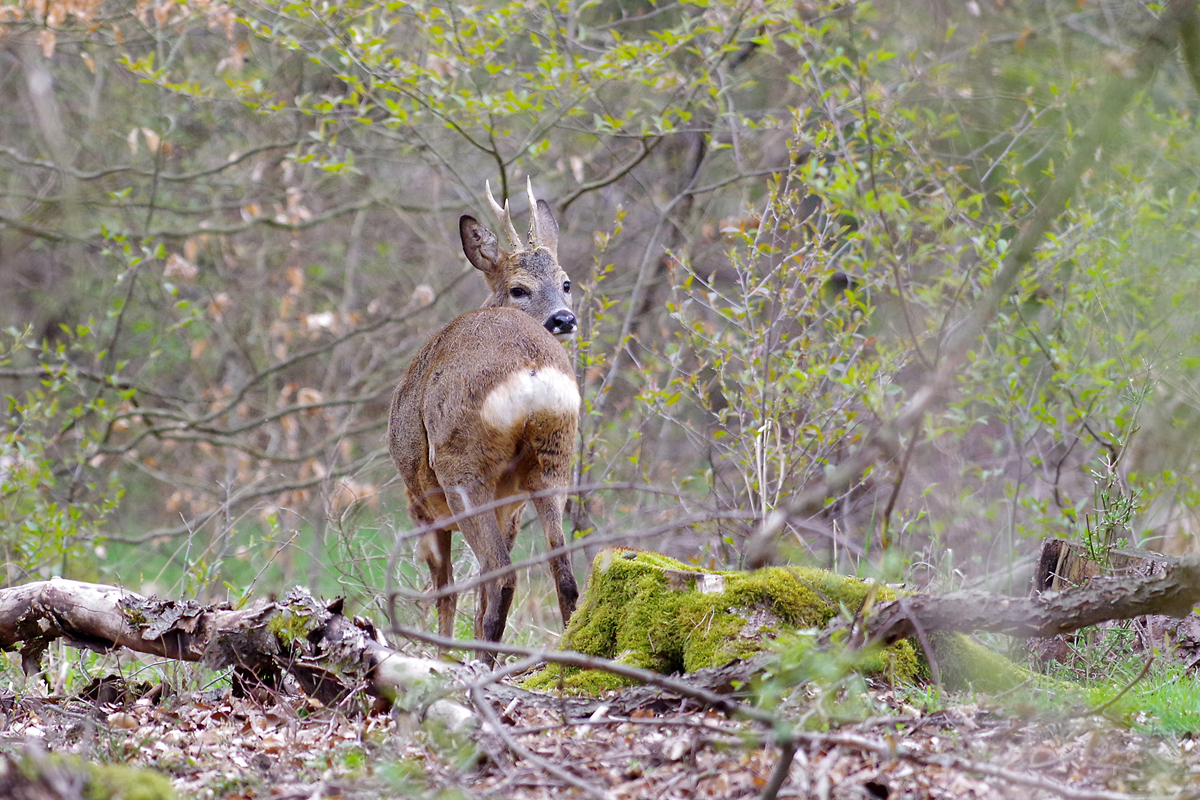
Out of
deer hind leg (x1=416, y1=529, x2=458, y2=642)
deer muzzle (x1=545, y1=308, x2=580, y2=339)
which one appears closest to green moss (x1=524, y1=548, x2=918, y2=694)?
deer hind leg (x1=416, y1=529, x2=458, y2=642)

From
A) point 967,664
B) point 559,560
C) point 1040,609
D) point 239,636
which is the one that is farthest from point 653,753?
point 559,560

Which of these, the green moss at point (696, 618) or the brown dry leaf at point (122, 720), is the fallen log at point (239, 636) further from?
the green moss at point (696, 618)

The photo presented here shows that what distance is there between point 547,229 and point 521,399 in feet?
8.96

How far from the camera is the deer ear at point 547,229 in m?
7.74

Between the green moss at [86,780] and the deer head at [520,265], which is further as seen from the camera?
the deer head at [520,265]

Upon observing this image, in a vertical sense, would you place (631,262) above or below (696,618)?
above

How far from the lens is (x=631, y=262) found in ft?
41.4

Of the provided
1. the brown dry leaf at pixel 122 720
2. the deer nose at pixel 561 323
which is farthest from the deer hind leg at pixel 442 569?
the brown dry leaf at pixel 122 720

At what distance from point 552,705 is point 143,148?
9.56 metres

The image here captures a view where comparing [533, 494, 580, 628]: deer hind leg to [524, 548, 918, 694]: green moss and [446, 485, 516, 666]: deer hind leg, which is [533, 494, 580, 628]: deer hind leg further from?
[524, 548, 918, 694]: green moss

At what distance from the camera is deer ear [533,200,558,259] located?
25.4 feet

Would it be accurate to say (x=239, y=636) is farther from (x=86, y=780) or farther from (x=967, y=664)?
(x=967, y=664)

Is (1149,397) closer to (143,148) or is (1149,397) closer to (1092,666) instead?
(1092,666)

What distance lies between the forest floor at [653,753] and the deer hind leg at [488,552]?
1.12 meters
